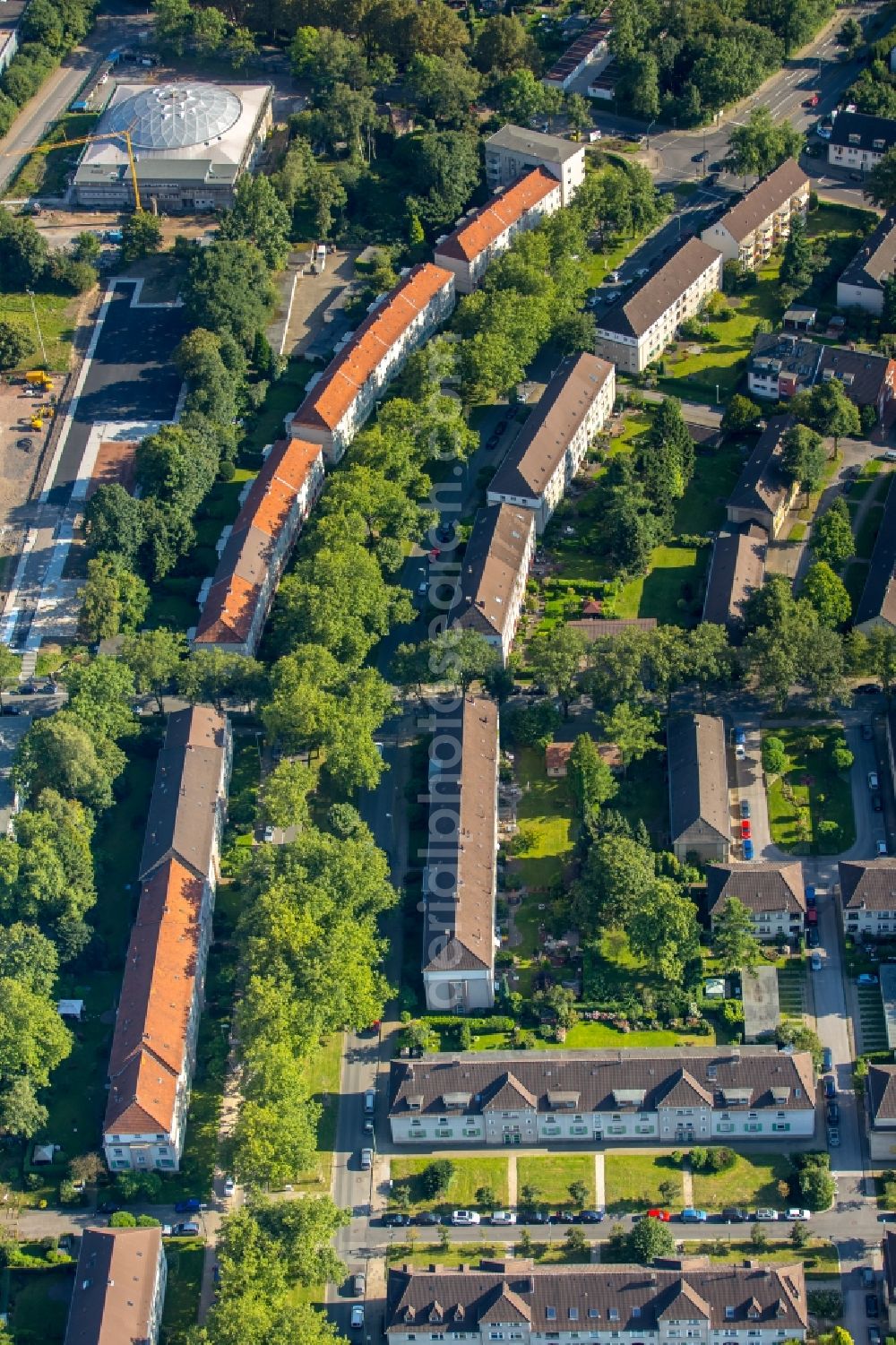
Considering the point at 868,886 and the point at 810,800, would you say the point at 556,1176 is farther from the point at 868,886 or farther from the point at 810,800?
the point at 810,800

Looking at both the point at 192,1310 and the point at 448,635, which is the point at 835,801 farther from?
the point at 192,1310

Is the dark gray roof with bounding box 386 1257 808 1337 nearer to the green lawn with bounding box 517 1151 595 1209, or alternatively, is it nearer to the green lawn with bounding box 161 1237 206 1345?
the green lawn with bounding box 517 1151 595 1209

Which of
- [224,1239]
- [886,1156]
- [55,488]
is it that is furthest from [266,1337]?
[55,488]

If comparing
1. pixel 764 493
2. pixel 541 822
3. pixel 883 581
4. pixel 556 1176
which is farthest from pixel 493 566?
pixel 556 1176

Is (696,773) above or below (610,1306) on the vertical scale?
above

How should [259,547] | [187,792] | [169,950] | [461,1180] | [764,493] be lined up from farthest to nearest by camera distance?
[764,493] < [259,547] < [187,792] < [169,950] < [461,1180]

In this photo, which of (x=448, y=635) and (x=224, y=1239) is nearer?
(x=224, y=1239)

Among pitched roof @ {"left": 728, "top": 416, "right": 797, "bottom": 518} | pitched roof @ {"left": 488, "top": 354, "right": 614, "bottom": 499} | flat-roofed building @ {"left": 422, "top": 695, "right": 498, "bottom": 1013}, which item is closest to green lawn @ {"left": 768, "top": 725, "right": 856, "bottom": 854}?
flat-roofed building @ {"left": 422, "top": 695, "right": 498, "bottom": 1013}
